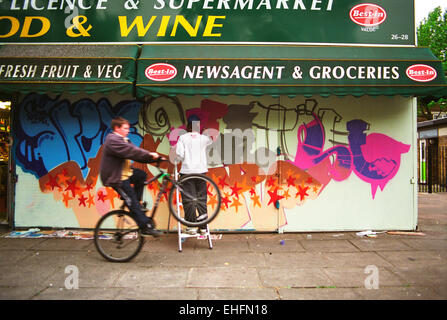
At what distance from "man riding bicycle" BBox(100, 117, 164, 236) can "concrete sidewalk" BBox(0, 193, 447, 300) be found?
0.71m

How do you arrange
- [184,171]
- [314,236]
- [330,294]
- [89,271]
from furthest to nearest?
[314,236] < [184,171] < [89,271] < [330,294]

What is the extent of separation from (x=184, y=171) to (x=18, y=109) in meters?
3.68

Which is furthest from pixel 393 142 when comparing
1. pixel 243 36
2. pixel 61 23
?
pixel 61 23

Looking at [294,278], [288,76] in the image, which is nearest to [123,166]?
[294,278]

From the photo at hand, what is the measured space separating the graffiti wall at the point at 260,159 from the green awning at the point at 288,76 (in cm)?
81

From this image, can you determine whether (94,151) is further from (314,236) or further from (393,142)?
(393,142)

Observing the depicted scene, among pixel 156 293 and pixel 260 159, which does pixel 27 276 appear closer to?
pixel 156 293

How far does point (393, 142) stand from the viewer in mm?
6680

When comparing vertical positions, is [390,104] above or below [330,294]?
above

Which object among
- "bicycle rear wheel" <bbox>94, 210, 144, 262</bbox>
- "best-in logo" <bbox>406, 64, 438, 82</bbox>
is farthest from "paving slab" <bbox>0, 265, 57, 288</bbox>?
"best-in logo" <bbox>406, 64, 438, 82</bbox>

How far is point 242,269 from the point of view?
4664 mm

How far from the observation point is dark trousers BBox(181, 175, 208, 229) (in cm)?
567

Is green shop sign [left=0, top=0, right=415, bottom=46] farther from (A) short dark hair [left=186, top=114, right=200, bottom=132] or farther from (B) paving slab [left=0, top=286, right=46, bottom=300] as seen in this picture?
(B) paving slab [left=0, top=286, right=46, bottom=300]

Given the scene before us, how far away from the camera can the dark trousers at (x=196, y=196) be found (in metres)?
5.67
